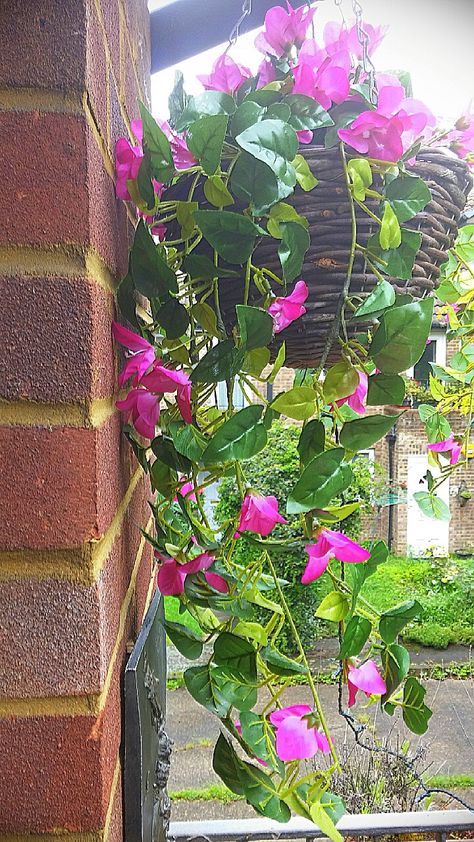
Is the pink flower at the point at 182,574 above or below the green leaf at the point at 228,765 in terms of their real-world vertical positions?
above

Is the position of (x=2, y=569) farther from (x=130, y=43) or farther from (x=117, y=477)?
(x=130, y=43)

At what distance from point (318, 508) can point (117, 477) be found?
0.46 feet

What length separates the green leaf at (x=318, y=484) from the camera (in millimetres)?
364

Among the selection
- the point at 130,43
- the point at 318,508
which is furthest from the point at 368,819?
the point at 130,43

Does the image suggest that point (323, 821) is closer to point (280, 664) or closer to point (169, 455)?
point (280, 664)

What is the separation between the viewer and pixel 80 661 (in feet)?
1.13

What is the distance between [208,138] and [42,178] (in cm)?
10

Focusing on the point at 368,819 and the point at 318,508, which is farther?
the point at 368,819

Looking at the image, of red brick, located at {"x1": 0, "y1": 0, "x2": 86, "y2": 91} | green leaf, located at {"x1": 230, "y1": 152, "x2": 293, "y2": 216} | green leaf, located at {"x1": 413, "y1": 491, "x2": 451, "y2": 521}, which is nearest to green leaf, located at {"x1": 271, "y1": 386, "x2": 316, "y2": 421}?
green leaf, located at {"x1": 230, "y1": 152, "x2": 293, "y2": 216}

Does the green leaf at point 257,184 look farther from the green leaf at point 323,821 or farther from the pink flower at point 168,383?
the green leaf at point 323,821

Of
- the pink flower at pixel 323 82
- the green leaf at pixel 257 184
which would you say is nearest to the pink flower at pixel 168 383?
the green leaf at pixel 257 184

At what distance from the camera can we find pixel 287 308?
1.39 ft

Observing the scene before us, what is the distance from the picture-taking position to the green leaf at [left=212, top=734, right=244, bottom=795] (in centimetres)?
45

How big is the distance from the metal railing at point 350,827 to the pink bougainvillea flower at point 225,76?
104cm
